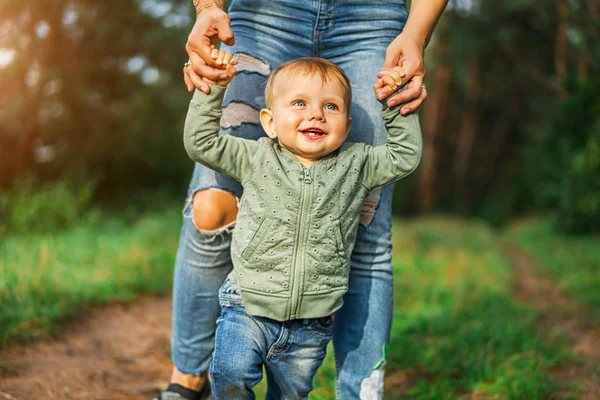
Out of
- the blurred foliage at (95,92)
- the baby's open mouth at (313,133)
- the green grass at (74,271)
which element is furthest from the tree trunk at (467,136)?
the baby's open mouth at (313,133)

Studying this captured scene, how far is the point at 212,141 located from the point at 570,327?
9.78ft

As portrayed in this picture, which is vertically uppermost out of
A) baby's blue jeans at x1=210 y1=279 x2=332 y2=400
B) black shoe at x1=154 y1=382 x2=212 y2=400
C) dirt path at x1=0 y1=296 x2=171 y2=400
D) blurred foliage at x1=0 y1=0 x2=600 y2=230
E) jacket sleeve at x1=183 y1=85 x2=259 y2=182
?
blurred foliage at x1=0 y1=0 x2=600 y2=230

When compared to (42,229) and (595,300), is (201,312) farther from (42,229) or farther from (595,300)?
(42,229)

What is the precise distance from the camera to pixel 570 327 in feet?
11.8

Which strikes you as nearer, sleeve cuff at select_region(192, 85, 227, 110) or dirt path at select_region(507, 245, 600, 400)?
sleeve cuff at select_region(192, 85, 227, 110)

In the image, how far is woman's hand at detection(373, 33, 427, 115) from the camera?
155 cm

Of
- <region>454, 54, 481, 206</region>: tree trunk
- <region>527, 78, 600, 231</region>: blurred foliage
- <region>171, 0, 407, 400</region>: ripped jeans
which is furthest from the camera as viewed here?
<region>454, 54, 481, 206</region>: tree trunk

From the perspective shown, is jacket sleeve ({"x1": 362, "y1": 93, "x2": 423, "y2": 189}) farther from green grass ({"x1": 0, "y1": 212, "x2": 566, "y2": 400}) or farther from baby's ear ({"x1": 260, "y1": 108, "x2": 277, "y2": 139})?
green grass ({"x1": 0, "y1": 212, "x2": 566, "y2": 400})

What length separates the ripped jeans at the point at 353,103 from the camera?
68.6 inches

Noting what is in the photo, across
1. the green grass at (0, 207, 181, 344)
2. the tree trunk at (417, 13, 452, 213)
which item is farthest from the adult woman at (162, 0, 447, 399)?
the tree trunk at (417, 13, 452, 213)

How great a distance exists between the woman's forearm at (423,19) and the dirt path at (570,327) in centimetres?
154

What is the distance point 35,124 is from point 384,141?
23.3 feet

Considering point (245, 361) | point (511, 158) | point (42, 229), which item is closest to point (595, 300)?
point (245, 361)

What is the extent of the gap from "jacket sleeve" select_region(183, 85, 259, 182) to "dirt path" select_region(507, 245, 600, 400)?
162 cm
